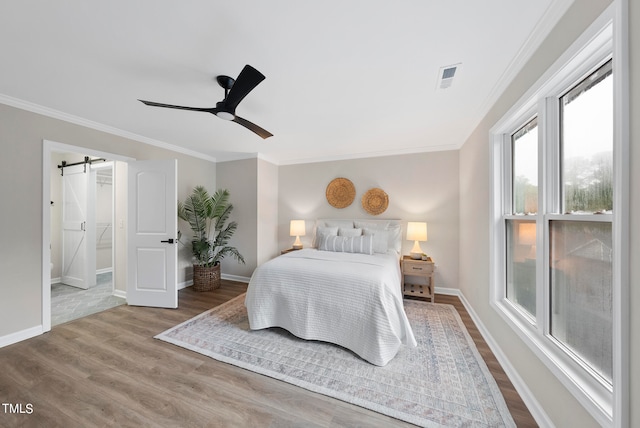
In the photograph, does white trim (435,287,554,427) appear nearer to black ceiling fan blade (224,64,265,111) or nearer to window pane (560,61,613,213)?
window pane (560,61,613,213)

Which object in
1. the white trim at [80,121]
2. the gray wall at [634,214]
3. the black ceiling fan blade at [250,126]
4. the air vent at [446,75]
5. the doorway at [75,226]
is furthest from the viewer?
the doorway at [75,226]

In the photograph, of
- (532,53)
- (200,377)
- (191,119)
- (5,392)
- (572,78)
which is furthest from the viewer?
(191,119)

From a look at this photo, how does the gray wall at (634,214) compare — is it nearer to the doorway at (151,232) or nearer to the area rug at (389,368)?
the area rug at (389,368)

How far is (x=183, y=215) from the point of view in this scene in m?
3.80

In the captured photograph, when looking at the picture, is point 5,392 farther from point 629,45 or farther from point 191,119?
point 629,45

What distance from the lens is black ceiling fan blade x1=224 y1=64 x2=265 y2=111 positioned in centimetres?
147

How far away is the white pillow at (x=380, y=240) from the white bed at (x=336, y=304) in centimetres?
82

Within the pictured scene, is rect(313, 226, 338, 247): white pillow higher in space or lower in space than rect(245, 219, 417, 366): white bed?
higher

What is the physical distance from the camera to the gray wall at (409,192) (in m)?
3.70

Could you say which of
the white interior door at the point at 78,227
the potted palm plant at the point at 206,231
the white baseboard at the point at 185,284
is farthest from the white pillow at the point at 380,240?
the white interior door at the point at 78,227

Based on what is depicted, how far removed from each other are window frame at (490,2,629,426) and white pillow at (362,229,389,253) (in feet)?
4.88

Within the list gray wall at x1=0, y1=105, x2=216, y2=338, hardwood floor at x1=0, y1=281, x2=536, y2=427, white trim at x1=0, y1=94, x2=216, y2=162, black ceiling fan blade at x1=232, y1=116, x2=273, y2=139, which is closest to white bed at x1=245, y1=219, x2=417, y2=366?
hardwood floor at x1=0, y1=281, x2=536, y2=427

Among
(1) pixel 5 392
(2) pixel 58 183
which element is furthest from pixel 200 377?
(2) pixel 58 183

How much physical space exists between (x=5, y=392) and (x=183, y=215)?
8.31 feet
